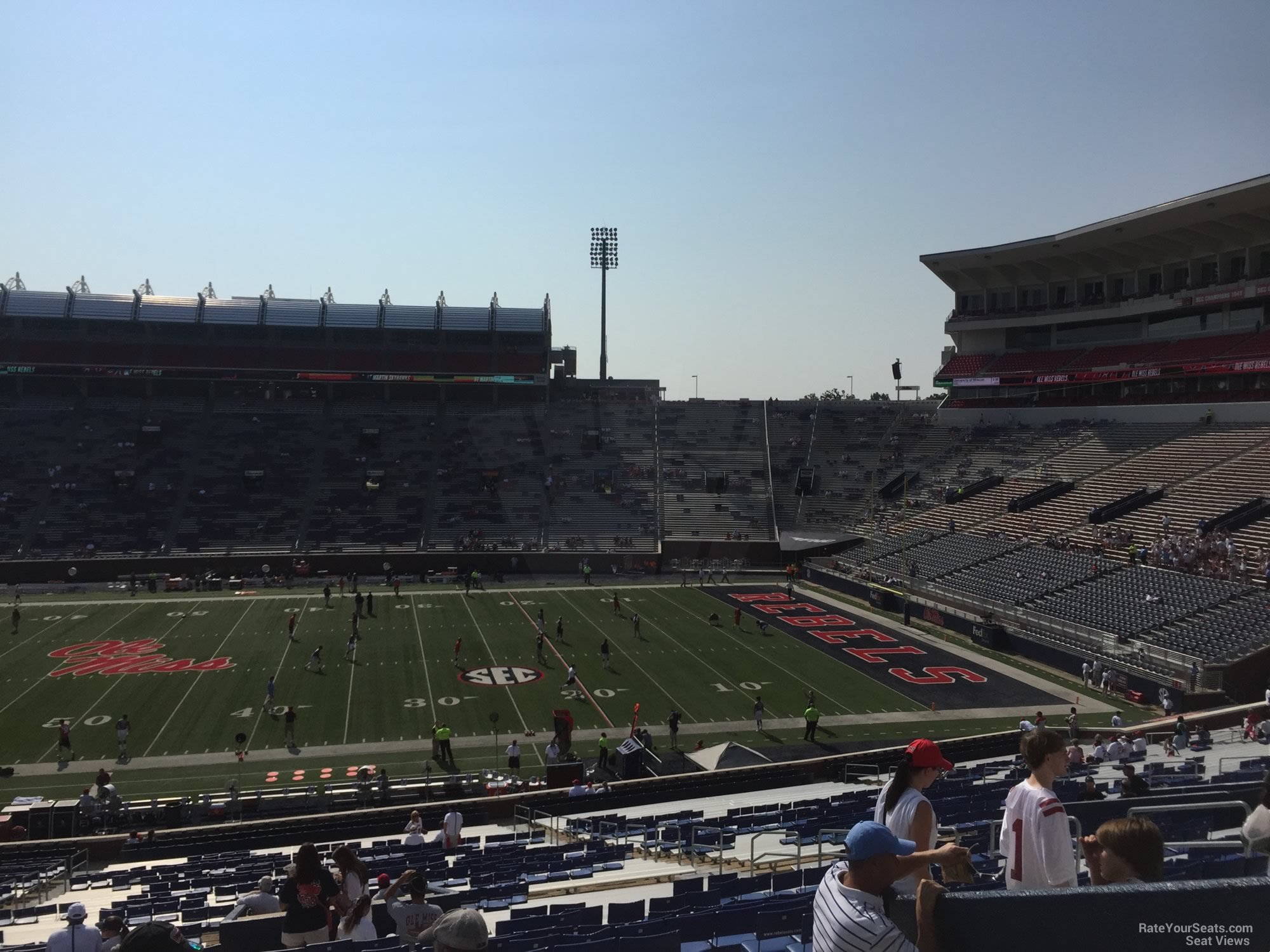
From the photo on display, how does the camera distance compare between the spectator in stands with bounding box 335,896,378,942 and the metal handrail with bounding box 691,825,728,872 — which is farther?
the metal handrail with bounding box 691,825,728,872

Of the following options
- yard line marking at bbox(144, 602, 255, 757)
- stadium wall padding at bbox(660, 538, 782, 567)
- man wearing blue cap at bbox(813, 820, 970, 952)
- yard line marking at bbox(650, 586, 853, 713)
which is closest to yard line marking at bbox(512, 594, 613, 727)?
yard line marking at bbox(650, 586, 853, 713)

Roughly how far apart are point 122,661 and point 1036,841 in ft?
115

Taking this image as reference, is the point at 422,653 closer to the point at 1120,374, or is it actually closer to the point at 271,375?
the point at 271,375

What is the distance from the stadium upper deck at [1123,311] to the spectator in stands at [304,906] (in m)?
53.0

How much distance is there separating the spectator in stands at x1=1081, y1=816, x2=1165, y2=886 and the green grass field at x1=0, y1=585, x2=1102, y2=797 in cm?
2166

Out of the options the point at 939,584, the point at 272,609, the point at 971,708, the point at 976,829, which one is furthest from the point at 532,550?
the point at 976,829

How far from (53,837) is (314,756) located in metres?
6.75

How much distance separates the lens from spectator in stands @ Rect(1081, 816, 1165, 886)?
3.91 metres

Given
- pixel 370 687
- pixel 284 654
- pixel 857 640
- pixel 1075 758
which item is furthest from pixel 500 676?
pixel 1075 758

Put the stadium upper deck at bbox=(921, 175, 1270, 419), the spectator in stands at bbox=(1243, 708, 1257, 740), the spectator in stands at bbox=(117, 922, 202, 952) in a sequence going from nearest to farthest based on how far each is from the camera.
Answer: the spectator in stands at bbox=(117, 922, 202, 952) < the spectator in stands at bbox=(1243, 708, 1257, 740) < the stadium upper deck at bbox=(921, 175, 1270, 419)

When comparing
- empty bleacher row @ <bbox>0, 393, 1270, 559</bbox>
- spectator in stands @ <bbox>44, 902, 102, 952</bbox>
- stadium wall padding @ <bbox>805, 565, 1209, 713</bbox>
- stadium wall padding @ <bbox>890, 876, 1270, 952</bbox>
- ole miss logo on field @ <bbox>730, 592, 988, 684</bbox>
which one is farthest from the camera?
empty bleacher row @ <bbox>0, 393, 1270, 559</bbox>

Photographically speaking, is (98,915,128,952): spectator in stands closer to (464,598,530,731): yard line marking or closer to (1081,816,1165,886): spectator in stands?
(1081,816,1165,886): spectator in stands

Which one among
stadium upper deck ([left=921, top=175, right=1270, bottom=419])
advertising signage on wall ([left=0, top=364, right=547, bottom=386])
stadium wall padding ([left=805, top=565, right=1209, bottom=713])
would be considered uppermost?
stadium upper deck ([left=921, top=175, right=1270, bottom=419])

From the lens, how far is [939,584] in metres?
44.6
